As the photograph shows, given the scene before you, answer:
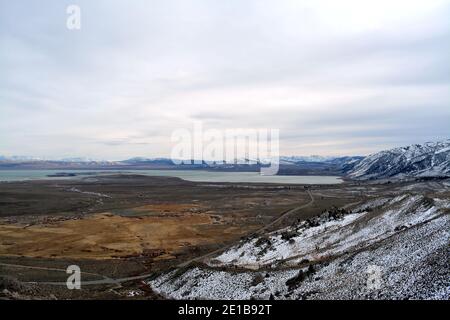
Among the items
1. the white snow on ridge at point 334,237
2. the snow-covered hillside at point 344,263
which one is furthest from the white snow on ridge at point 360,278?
the white snow on ridge at point 334,237

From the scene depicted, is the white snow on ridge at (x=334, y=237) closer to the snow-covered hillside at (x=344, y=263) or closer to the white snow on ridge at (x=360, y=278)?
the snow-covered hillside at (x=344, y=263)

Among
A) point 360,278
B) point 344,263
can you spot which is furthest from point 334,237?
point 360,278

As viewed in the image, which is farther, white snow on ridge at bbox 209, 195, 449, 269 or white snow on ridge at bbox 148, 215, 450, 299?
white snow on ridge at bbox 209, 195, 449, 269

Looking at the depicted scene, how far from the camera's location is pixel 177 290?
3412 cm

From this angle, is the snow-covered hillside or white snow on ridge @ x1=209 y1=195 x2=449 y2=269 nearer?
the snow-covered hillside

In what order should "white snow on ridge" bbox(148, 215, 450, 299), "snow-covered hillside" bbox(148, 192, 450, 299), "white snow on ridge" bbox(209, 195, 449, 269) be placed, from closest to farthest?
"white snow on ridge" bbox(148, 215, 450, 299)
"snow-covered hillside" bbox(148, 192, 450, 299)
"white snow on ridge" bbox(209, 195, 449, 269)

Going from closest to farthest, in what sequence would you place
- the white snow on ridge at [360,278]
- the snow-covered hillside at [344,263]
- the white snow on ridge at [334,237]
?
the white snow on ridge at [360,278] < the snow-covered hillside at [344,263] < the white snow on ridge at [334,237]

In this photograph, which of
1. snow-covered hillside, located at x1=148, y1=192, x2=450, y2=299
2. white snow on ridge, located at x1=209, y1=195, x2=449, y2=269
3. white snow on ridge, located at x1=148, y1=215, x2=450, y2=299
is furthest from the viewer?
white snow on ridge, located at x1=209, y1=195, x2=449, y2=269

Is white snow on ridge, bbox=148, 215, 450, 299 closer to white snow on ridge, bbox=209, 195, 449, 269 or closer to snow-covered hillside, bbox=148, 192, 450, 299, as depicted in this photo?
snow-covered hillside, bbox=148, 192, 450, 299

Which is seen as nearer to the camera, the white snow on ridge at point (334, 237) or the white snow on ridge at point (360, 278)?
the white snow on ridge at point (360, 278)

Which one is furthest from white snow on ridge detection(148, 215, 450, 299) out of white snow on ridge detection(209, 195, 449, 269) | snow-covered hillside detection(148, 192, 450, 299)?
white snow on ridge detection(209, 195, 449, 269)
